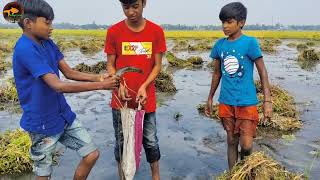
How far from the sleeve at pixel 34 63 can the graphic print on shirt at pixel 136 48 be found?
1.03 meters

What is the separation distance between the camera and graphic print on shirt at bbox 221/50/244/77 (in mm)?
4332

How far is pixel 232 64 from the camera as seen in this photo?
436cm

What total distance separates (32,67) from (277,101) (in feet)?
21.5

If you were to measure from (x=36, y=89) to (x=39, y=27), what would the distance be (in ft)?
1.74

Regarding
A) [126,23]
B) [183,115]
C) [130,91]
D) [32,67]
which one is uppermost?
[126,23]

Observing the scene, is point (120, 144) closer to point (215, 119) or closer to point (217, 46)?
point (217, 46)

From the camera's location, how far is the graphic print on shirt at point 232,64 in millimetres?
4332

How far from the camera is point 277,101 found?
8.69 meters

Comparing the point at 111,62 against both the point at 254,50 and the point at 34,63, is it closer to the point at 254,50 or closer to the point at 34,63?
the point at 34,63

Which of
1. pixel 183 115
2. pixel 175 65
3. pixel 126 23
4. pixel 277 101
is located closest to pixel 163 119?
pixel 183 115

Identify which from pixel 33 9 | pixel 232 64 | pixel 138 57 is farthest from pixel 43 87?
pixel 232 64

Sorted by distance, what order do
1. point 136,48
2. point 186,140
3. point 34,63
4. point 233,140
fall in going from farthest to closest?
point 186,140, point 233,140, point 136,48, point 34,63

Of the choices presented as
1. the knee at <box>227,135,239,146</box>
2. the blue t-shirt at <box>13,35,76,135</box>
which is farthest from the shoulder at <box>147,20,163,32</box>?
the knee at <box>227,135,239,146</box>

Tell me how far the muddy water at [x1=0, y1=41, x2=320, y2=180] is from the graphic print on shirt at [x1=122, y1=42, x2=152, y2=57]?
1736 mm
